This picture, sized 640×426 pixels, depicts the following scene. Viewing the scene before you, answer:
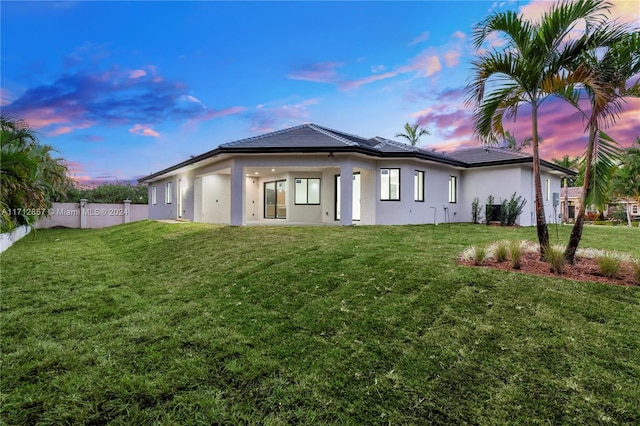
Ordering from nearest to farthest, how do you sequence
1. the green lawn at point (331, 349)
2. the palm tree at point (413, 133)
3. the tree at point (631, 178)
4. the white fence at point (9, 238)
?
1. the green lawn at point (331, 349)
2. the white fence at point (9, 238)
3. the tree at point (631, 178)
4. the palm tree at point (413, 133)

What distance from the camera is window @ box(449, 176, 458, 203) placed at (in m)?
17.3

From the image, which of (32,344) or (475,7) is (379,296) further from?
(475,7)

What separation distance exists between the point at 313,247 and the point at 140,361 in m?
5.17

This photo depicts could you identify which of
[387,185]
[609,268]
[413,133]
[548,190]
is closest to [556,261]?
[609,268]

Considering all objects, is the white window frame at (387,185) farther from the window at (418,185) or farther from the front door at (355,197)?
the front door at (355,197)

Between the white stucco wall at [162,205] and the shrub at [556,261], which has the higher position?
the white stucco wall at [162,205]

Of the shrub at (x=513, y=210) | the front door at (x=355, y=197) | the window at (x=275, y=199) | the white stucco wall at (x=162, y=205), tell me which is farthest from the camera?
the white stucco wall at (x=162, y=205)

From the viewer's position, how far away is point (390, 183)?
14633 mm

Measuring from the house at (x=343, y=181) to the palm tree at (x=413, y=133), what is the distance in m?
10.9

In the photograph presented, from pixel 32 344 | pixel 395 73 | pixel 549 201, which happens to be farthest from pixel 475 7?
pixel 549 201

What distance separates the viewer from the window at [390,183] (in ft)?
47.9

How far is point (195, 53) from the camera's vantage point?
1389 cm

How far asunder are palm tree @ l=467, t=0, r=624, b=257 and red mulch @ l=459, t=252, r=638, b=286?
37cm

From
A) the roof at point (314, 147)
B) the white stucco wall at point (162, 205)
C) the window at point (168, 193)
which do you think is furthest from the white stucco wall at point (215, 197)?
the window at point (168, 193)
